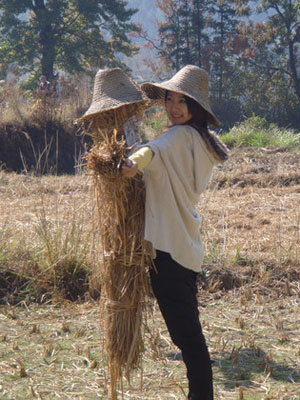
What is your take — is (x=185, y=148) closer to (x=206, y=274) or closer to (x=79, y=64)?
(x=206, y=274)

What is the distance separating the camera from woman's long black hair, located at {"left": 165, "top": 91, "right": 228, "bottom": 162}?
107 inches

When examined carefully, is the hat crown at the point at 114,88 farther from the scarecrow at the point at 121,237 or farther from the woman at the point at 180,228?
the woman at the point at 180,228

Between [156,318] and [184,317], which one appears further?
[156,318]

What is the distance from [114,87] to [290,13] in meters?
18.8

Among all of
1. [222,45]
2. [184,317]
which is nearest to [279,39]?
[222,45]

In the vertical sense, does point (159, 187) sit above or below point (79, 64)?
below

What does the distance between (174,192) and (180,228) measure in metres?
0.16

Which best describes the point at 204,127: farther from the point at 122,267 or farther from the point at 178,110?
the point at 122,267

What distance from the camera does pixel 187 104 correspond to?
2764mm

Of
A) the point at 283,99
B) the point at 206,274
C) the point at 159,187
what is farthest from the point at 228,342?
the point at 283,99

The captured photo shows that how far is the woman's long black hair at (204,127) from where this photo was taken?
8.93 feet

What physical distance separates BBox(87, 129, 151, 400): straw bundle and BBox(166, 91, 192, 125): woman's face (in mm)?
267

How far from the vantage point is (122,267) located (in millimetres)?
2752

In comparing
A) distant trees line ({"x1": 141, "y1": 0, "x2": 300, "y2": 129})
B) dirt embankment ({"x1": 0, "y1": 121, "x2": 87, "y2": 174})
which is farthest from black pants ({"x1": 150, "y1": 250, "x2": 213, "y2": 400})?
distant trees line ({"x1": 141, "y1": 0, "x2": 300, "y2": 129})
